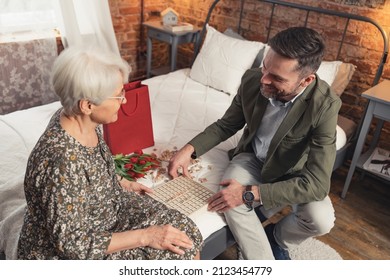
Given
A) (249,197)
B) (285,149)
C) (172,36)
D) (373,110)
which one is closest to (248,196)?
(249,197)

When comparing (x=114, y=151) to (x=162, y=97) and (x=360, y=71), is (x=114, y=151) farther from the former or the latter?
(x=360, y=71)

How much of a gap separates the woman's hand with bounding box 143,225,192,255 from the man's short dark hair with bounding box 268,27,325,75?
0.77m

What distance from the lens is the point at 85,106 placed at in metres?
1.06

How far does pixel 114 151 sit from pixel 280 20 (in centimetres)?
185

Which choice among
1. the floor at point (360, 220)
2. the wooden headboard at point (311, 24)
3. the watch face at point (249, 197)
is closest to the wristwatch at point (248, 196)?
the watch face at point (249, 197)

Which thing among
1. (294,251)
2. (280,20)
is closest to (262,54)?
(280,20)

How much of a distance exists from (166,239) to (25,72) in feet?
6.80

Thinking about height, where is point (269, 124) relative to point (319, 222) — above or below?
above

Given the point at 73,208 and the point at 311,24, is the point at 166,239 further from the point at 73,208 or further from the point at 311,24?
the point at 311,24

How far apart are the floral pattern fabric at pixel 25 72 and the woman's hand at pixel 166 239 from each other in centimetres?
185

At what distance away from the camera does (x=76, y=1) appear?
9.26ft

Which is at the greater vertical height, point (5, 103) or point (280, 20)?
point (280, 20)

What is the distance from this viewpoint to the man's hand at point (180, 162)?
1625 mm

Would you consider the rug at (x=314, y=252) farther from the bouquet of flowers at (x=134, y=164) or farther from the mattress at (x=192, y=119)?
the bouquet of flowers at (x=134, y=164)
